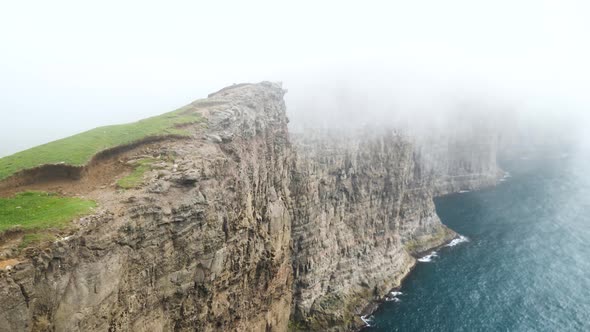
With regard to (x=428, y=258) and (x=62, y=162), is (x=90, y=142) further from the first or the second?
(x=428, y=258)

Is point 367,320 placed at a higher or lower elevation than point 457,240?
higher

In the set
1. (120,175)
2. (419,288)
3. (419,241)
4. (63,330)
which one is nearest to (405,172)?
(419,241)

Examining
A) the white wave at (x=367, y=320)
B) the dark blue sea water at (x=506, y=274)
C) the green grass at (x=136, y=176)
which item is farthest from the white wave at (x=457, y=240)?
the green grass at (x=136, y=176)

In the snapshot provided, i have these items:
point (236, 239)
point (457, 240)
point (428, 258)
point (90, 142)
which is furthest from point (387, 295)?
point (90, 142)

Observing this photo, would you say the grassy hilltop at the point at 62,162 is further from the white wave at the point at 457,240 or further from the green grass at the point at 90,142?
the white wave at the point at 457,240

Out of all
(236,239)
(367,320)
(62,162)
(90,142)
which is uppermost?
(90,142)

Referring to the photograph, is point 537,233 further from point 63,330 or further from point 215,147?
point 63,330
